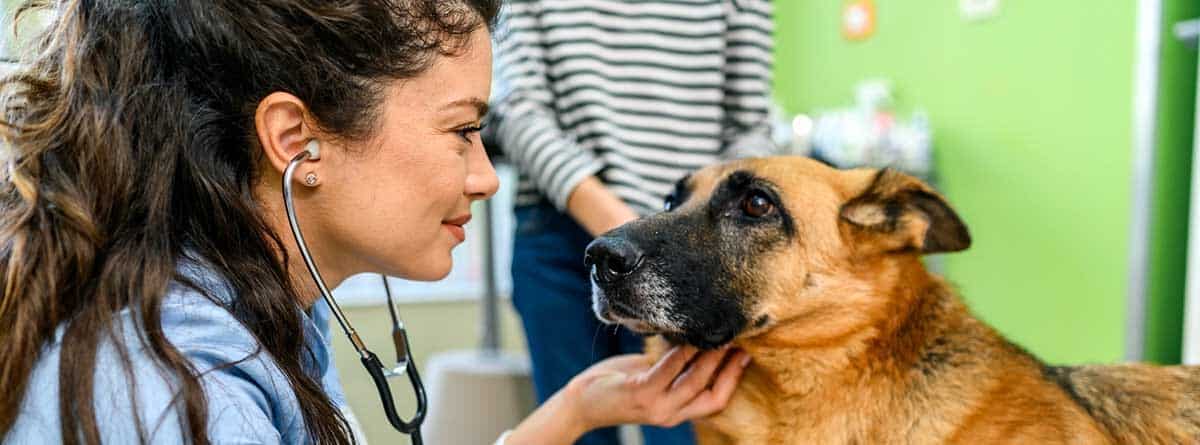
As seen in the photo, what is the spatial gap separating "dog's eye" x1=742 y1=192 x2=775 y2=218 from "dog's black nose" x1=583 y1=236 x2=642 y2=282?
0.68 feet

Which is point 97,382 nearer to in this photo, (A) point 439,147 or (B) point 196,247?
(B) point 196,247

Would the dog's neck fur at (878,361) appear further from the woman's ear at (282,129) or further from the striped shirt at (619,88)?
the woman's ear at (282,129)

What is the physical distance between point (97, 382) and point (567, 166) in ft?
2.70

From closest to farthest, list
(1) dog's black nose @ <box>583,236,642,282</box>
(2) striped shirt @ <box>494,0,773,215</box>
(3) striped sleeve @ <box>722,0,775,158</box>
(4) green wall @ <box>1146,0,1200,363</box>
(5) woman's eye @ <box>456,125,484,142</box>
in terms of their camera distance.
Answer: (5) woman's eye @ <box>456,125,484,142</box> < (1) dog's black nose @ <box>583,236,642,282</box> < (2) striped shirt @ <box>494,0,773,215</box> < (3) striped sleeve @ <box>722,0,775,158</box> < (4) green wall @ <box>1146,0,1200,363</box>

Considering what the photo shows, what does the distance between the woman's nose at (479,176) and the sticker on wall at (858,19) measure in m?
2.68

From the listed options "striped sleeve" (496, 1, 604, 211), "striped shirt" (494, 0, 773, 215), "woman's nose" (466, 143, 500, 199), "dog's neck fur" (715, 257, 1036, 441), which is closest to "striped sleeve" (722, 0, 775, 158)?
"striped shirt" (494, 0, 773, 215)

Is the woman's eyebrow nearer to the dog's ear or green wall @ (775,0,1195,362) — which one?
the dog's ear

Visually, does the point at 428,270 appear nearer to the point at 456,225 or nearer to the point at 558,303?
the point at 456,225

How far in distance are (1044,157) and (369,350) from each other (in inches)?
81.5

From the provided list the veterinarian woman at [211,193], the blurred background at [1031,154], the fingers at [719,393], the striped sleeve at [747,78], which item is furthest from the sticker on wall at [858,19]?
the veterinarian woman at [211,193]

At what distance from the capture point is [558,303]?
1.45 metres

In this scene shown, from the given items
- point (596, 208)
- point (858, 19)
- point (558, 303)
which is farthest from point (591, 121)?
point (858, 19)

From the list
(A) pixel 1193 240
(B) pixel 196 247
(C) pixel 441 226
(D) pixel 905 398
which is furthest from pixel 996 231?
(B) pixel 196 247

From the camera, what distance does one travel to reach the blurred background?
77.3 inches
